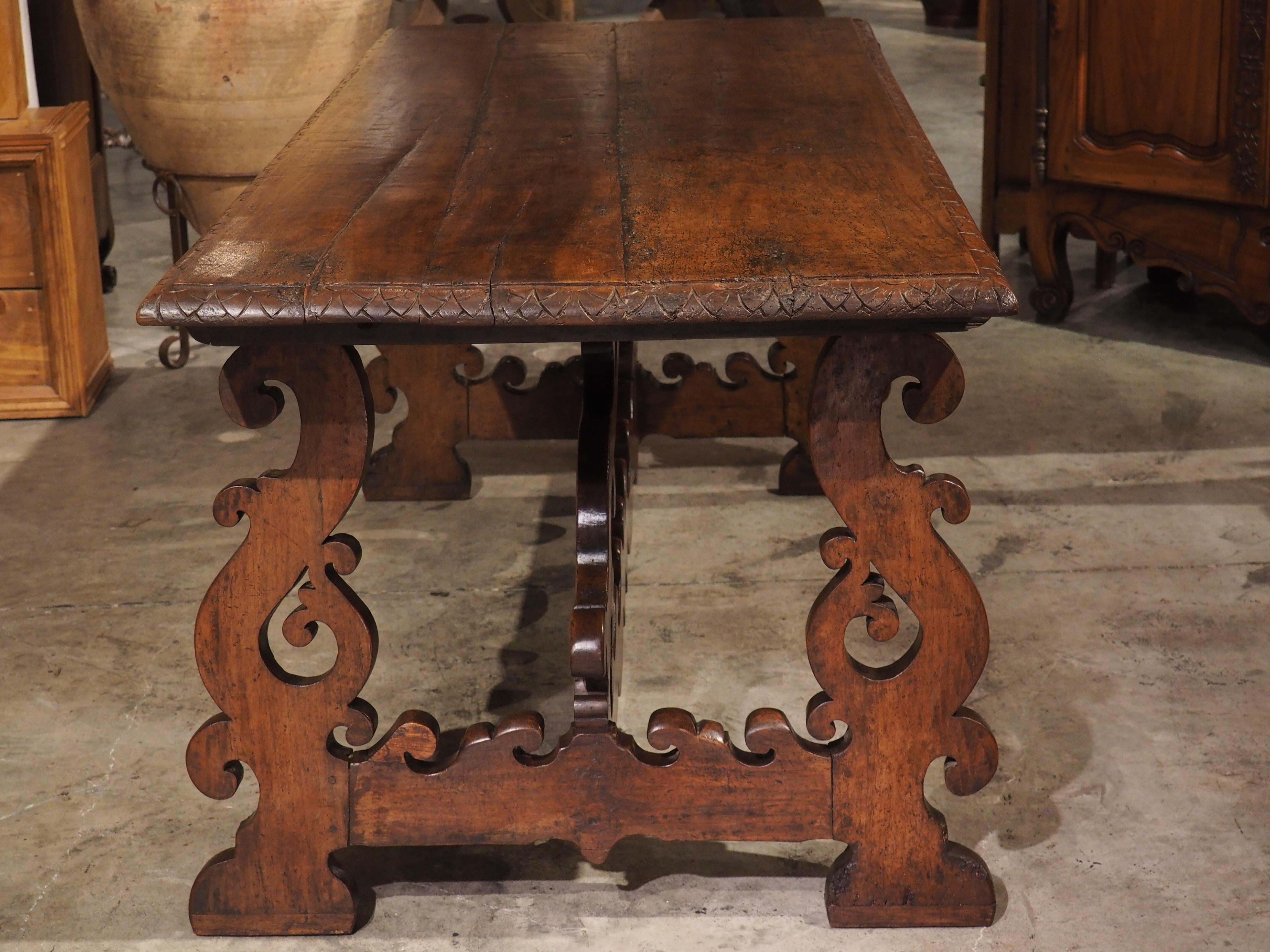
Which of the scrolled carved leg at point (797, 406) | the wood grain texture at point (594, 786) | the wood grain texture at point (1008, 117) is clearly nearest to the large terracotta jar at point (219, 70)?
the scrolled carved leg at point (797, 406)

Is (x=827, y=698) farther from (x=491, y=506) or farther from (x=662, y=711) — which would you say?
(x=491, y=506)

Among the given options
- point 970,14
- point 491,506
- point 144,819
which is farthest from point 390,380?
point 970,14

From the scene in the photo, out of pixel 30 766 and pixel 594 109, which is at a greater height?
pixel 594 109

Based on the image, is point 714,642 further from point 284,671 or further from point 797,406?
point 284,671

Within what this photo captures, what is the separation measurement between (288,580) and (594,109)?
860mm

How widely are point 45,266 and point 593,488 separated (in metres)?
1.81

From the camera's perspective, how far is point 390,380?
2.76 m

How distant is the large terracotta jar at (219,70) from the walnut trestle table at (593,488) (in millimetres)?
1515

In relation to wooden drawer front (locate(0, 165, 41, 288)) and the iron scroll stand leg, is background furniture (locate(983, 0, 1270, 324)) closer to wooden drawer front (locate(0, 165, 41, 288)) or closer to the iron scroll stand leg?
the iron scroll stand leg

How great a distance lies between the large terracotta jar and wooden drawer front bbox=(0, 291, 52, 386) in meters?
0.40

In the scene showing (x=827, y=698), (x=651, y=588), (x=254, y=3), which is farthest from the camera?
(x=254, y=3)

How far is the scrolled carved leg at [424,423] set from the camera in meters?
2.72

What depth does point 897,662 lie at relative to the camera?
1630 mm

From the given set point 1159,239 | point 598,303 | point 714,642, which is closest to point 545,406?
point 714,642
